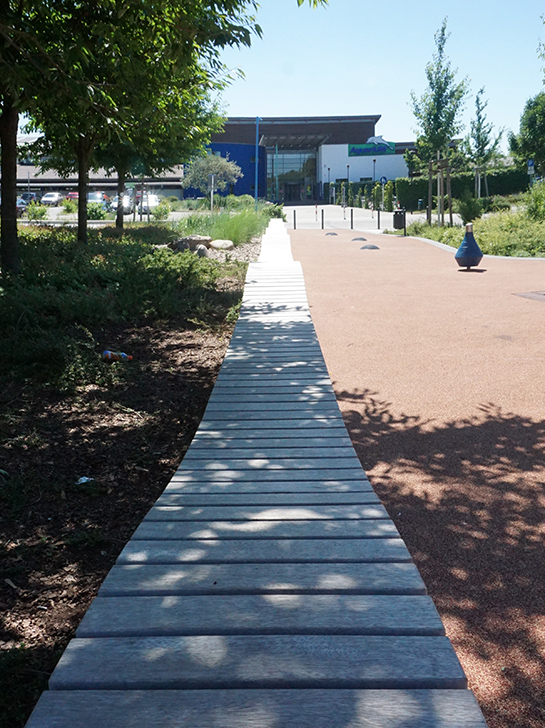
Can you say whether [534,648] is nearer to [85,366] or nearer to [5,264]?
[85,366]

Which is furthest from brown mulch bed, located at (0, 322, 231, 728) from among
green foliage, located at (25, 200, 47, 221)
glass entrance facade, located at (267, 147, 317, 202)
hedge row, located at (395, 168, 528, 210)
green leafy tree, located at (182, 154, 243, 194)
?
glass entrance facade, located at (267, 147, 317, 202)

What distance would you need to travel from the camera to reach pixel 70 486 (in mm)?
4332

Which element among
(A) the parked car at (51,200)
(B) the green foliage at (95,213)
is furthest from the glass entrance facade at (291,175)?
(B) the green foliage at (95,213)

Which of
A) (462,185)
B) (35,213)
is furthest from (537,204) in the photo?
(462,185)

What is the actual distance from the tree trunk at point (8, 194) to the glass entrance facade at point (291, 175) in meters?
71.4

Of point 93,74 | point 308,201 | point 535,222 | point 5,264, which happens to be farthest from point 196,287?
point 308,201

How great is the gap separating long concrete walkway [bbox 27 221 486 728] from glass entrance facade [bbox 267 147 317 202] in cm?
8072

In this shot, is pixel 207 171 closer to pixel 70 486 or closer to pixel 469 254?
pixel 469 254

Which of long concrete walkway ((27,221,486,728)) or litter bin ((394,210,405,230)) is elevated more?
litter bin ((394,210,405,230))

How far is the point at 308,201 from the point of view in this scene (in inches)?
3150

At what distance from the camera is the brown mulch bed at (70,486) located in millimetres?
2838

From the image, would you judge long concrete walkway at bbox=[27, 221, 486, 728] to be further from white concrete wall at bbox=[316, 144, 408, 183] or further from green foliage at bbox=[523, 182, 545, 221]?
white concrete wall at bbox=[316, 144, 408, 183]

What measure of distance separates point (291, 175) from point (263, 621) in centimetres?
8552

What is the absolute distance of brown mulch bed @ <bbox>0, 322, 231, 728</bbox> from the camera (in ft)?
9.31
